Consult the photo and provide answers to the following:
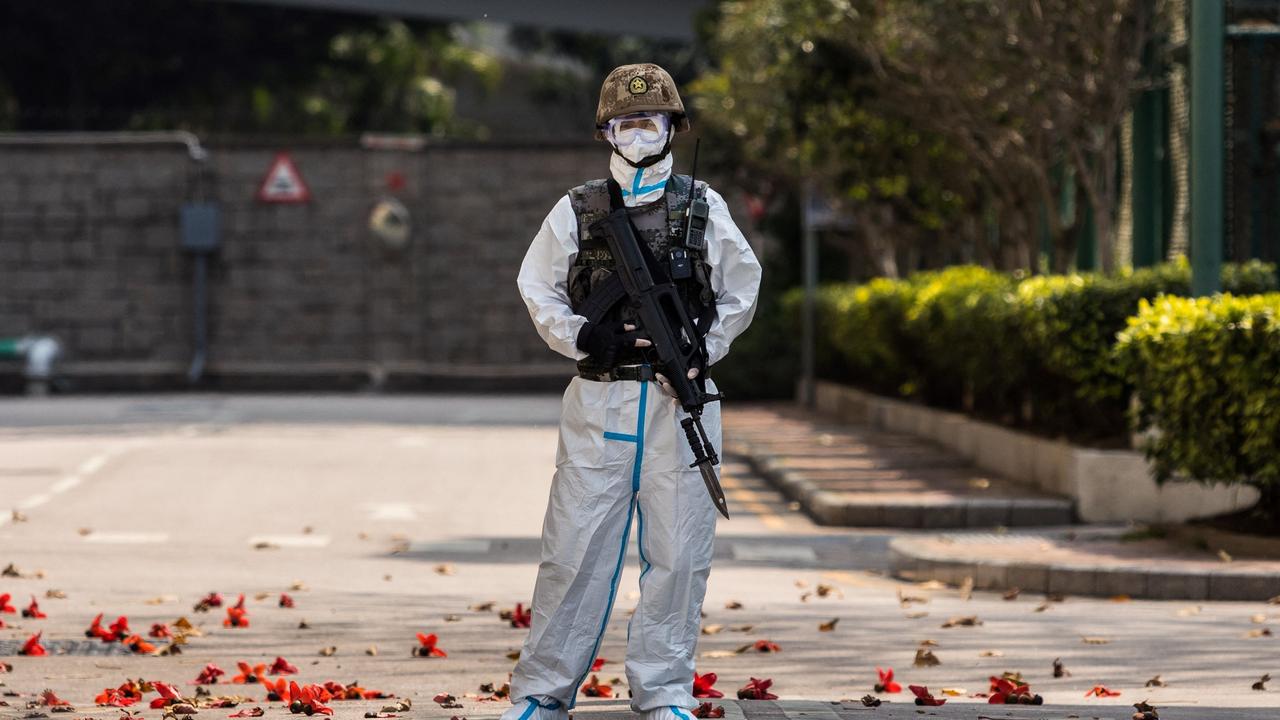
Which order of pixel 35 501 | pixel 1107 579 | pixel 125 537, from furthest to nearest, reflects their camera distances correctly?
pixel 35 501
pixel 125 537
pixel 1107 579

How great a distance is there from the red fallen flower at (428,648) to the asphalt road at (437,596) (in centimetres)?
5

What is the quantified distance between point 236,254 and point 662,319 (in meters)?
25.3

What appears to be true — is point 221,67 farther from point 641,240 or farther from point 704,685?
point 641,240

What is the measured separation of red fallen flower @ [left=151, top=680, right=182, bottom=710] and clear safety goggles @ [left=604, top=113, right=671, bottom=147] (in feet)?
7.77

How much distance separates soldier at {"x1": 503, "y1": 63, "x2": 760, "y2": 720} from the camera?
6.43m

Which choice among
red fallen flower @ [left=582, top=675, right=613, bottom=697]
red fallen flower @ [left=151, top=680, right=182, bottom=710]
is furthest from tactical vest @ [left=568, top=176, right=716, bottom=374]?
red fallen flower @ [left=151, top=680, right=182, bottom=710]

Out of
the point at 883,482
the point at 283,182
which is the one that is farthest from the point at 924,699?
the point at 283,182

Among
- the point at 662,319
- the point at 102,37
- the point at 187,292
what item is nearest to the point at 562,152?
the point at 187,292

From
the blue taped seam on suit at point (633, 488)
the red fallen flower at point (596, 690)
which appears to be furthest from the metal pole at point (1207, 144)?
the blue taped seam on suit at point (633, 488)

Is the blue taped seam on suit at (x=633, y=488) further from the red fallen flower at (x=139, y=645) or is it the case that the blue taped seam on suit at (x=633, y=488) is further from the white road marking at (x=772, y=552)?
the white road marking at (x=772, y=552)

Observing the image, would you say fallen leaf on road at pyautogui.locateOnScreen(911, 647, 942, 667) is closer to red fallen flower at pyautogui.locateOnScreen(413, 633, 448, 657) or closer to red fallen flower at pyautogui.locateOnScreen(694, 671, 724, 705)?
red fallen flower at pyautogui.locateOnScreen(694, 671, 724, 705)

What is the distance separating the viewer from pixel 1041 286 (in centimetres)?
1527

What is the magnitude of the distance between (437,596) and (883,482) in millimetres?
5697

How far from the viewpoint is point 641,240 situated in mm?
6523
